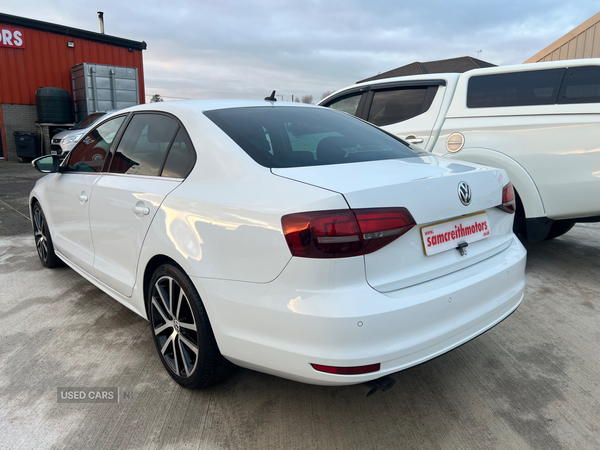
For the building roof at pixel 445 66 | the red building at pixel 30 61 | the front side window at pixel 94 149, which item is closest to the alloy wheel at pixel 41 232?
the front side window at pixel 94 149

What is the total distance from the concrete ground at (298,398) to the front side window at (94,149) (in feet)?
3.52

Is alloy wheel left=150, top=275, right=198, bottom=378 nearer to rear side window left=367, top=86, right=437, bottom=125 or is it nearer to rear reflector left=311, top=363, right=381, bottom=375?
rear reflector left=311, top=363, right=381, bottom=375

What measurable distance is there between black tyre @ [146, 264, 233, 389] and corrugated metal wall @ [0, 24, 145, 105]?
56.4 feet

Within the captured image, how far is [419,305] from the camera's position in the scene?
178cm

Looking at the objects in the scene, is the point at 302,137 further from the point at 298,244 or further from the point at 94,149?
the point at 94,149

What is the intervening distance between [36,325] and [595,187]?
4.21 m

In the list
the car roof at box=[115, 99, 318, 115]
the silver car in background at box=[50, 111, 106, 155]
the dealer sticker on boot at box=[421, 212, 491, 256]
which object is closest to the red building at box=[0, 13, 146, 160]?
the silver car in background at box=[50, 111, 106, 155]

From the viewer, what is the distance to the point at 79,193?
10.5 ft

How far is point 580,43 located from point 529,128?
318 inches

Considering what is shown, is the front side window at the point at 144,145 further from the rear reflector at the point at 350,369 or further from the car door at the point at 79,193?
the rear reflector at the point at 350,369

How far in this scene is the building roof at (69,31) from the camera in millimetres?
15375

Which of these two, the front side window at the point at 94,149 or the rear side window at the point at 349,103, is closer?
the front side window at the point at 94,149

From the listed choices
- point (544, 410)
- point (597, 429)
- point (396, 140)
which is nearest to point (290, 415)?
point (544, 410)

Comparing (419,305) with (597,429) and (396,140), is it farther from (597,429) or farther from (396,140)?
(396,140)
